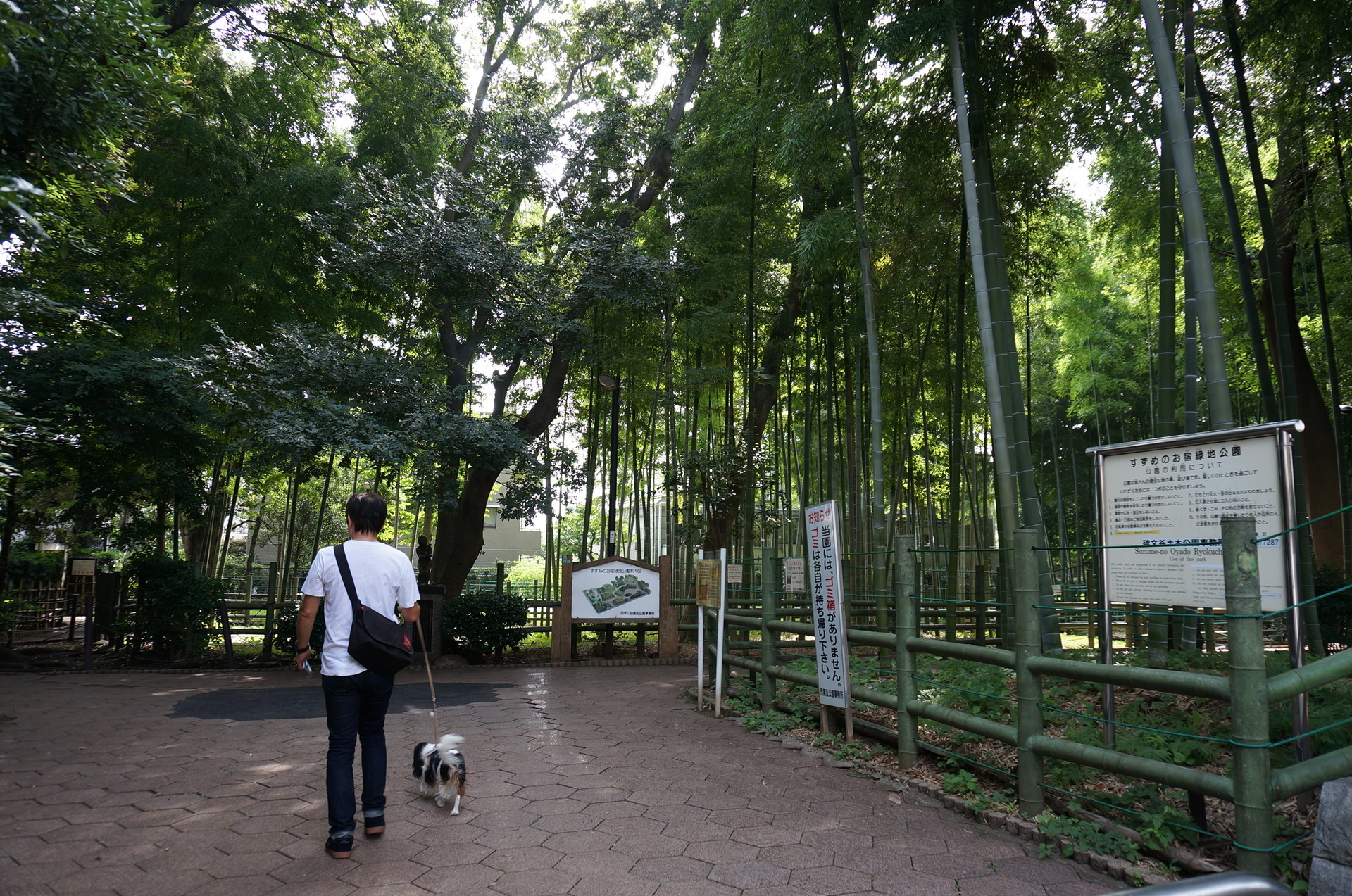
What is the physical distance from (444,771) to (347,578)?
2.99 ft

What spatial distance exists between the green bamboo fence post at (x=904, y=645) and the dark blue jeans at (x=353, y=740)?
2.23 metres

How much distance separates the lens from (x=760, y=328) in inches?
399

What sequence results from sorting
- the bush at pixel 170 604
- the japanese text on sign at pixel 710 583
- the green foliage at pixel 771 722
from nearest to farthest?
1. the green foliage at pixel 771 722
2. the japanese text on sign at pixel 710 583
3. the bush at pixel 170 604

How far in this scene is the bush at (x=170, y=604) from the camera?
7844mm

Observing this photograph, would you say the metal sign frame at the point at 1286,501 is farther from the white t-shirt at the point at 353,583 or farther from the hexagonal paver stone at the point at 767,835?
the white t-shirt at the point at 353,583

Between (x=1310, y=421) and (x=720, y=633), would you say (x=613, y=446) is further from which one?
(x=1310, y=421)

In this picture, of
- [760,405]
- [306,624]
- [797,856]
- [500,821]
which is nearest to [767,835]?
[797,856]

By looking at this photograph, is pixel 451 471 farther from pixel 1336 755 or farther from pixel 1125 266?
pixel 1125 266

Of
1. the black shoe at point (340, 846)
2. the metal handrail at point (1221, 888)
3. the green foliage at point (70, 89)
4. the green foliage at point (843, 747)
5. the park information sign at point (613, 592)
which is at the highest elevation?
the green foliage at point (70, 89)

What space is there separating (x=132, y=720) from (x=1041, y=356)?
13074mm

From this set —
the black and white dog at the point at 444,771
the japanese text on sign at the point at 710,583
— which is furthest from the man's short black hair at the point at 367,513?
the japanese text on sign at the point at 710,583

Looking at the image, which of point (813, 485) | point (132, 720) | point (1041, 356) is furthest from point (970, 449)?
point (132, 720)

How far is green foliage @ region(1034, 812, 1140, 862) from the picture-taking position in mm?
2461

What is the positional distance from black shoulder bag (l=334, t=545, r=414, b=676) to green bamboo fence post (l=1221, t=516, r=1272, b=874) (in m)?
2.45
